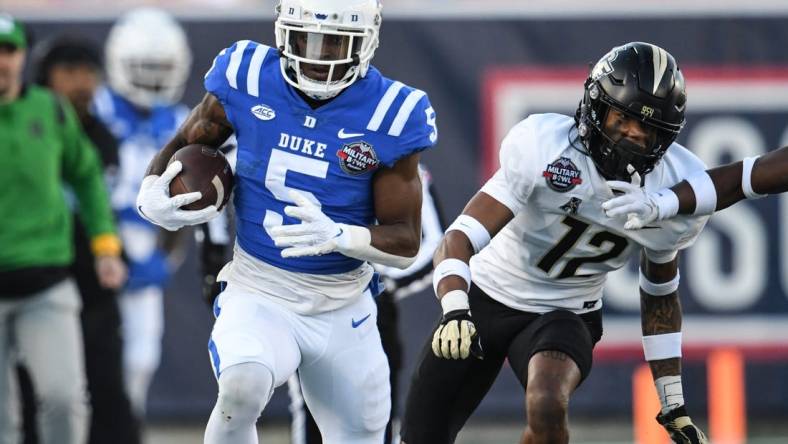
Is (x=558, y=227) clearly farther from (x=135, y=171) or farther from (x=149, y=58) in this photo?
(x=149, y=58)

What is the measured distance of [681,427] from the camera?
16.8 feet

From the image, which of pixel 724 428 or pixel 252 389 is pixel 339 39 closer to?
pixel 252 389

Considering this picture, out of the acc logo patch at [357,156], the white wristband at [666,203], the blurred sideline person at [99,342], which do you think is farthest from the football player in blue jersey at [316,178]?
the blurred sideline person at [99,342]

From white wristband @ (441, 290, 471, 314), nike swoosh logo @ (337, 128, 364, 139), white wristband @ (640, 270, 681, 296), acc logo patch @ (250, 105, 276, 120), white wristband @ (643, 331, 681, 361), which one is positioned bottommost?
white wristband @ (643, 331, 681, 361)

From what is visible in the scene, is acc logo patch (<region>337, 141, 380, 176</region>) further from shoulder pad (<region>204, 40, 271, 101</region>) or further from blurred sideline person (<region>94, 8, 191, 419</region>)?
blurred sideline person (<region>94, 8, 191, 419</region>)

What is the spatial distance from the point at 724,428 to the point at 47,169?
401cm

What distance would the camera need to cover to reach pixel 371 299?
5277 mm

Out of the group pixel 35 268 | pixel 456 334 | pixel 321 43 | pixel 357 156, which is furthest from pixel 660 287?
pixel 35 268

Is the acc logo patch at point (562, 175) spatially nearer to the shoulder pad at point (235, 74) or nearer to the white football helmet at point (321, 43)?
the white football helmet at point (321, 43)

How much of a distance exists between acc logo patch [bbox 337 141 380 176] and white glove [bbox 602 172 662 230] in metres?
0.75

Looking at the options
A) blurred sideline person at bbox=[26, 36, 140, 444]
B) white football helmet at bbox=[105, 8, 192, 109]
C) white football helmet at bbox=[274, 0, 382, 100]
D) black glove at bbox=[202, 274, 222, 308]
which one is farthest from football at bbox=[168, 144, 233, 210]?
white football helmet at bbox=[105, 8, 192, 109]

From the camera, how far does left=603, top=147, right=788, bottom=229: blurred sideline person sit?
15.9 feet

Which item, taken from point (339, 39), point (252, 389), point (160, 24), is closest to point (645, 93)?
point (339, 39)

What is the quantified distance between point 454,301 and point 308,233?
1.63 feet
